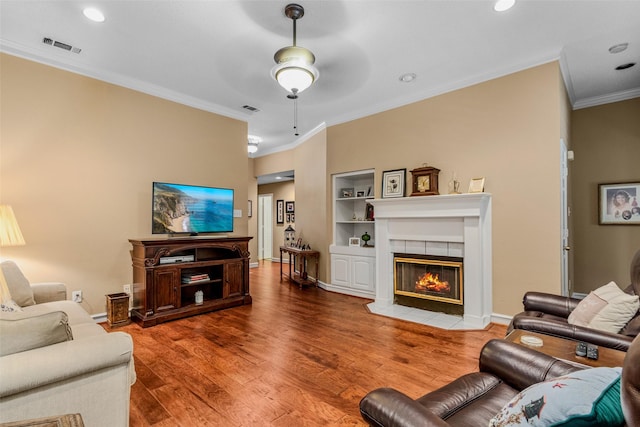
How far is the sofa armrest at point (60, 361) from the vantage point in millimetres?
1286

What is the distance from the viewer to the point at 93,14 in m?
2.67

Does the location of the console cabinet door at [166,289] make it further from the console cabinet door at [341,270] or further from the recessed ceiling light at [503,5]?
the recessed ceiling light at [503,5]

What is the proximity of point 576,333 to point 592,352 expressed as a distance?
29 centimetres

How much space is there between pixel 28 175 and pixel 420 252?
4709mm

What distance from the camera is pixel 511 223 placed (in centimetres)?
359

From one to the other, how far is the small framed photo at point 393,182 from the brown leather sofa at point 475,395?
9.99ft

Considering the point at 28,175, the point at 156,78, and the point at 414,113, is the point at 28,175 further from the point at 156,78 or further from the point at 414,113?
the point at 414,113

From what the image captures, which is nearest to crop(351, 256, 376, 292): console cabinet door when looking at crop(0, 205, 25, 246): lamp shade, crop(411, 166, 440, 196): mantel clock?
crop(411, 166, 440, 196): mantel clock

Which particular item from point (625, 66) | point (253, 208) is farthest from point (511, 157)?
point (253, 208)

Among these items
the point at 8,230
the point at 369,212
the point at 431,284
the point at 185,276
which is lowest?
the point at 431,284

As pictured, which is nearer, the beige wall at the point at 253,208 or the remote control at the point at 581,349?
the remote control at the point at 581,349

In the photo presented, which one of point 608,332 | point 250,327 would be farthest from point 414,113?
point 250,327

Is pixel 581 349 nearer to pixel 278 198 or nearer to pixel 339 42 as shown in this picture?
pixel 339 42

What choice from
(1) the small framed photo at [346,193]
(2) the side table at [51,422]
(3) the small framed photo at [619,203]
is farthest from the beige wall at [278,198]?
(2) the side table at [51,422]
